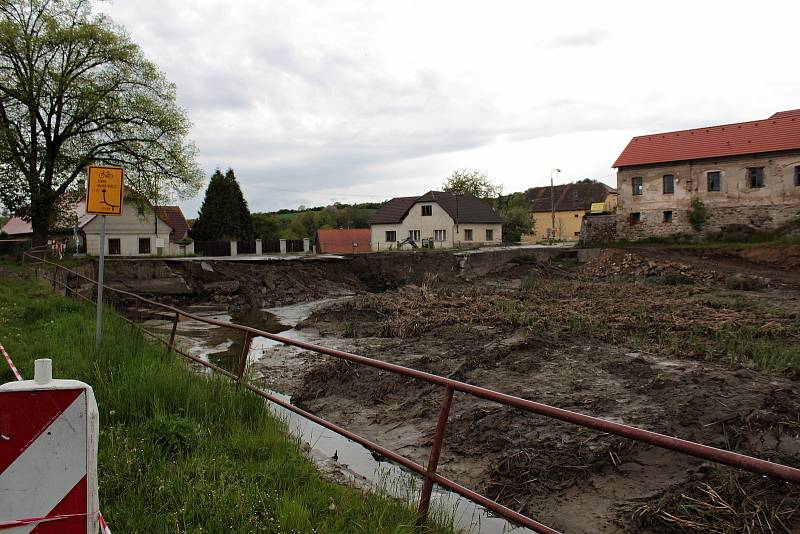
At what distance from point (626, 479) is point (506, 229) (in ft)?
220

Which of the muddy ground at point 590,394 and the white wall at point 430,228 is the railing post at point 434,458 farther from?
the white wall at point 430,228

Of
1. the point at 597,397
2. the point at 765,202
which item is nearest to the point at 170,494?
the point at 597,397

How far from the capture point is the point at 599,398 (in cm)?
909

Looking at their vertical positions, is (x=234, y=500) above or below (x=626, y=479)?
above

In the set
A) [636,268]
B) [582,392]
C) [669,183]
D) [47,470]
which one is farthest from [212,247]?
[47,470]

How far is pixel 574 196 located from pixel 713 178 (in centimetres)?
3667

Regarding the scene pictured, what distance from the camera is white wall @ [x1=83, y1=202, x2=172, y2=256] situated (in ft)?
153

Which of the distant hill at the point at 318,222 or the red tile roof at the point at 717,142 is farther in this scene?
the distant hill at the point at 318,222

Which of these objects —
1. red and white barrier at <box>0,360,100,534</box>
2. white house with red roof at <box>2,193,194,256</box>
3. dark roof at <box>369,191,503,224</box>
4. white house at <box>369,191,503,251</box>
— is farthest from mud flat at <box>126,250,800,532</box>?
dark roof at <box>369,191,503,224</box>

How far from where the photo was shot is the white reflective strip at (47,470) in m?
2.42

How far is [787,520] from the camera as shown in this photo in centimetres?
504

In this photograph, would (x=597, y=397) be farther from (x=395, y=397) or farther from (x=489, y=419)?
(x=395, y=397)

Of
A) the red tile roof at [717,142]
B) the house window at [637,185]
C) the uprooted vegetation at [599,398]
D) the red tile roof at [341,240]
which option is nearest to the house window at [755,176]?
the red tile roof at [717,142]

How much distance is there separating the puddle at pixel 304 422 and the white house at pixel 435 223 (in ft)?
97.6
